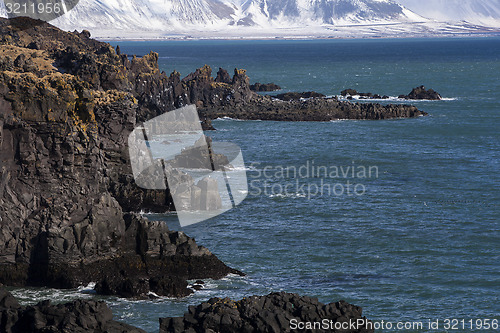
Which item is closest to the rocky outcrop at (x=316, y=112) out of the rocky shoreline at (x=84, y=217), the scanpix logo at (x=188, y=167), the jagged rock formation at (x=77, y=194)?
the scanpix logo at (x=188, y=167)

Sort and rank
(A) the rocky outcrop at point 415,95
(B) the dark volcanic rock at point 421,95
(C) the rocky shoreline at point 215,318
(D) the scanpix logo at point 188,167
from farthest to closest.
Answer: (A) the rocky outcrop at point 415,95 < (B) the dark volcanic rock at point 421,95 < (D) the scanpix logo at point 188,167 < (C) the rocky shoreline at point 215,318

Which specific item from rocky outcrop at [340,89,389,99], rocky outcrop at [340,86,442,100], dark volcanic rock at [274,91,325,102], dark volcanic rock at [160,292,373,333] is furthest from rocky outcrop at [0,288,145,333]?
rocky outcrop at [340,89,389,99]

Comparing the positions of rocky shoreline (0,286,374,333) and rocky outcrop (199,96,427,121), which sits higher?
rocky outcrop (199,96,427,121)

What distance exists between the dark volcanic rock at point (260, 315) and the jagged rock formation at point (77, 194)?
608cm

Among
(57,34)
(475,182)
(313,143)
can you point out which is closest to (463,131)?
(313,143)

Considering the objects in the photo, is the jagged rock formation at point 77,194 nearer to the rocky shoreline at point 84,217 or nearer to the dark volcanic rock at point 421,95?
the rocky shoreline at point 84,217

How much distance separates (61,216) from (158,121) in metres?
57.8

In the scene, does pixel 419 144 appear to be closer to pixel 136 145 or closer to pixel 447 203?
pixel 447 203

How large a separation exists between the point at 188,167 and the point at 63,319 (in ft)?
134

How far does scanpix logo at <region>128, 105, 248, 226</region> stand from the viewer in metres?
58.4

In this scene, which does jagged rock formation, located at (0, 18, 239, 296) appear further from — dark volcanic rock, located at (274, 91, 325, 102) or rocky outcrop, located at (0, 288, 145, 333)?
dark volcanic rock, located at (274, 91, 325, 102)

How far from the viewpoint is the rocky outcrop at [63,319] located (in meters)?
32.7

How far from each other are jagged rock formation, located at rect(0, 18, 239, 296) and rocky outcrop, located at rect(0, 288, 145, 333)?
232 inches

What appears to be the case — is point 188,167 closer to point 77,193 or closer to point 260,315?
point 77,193
